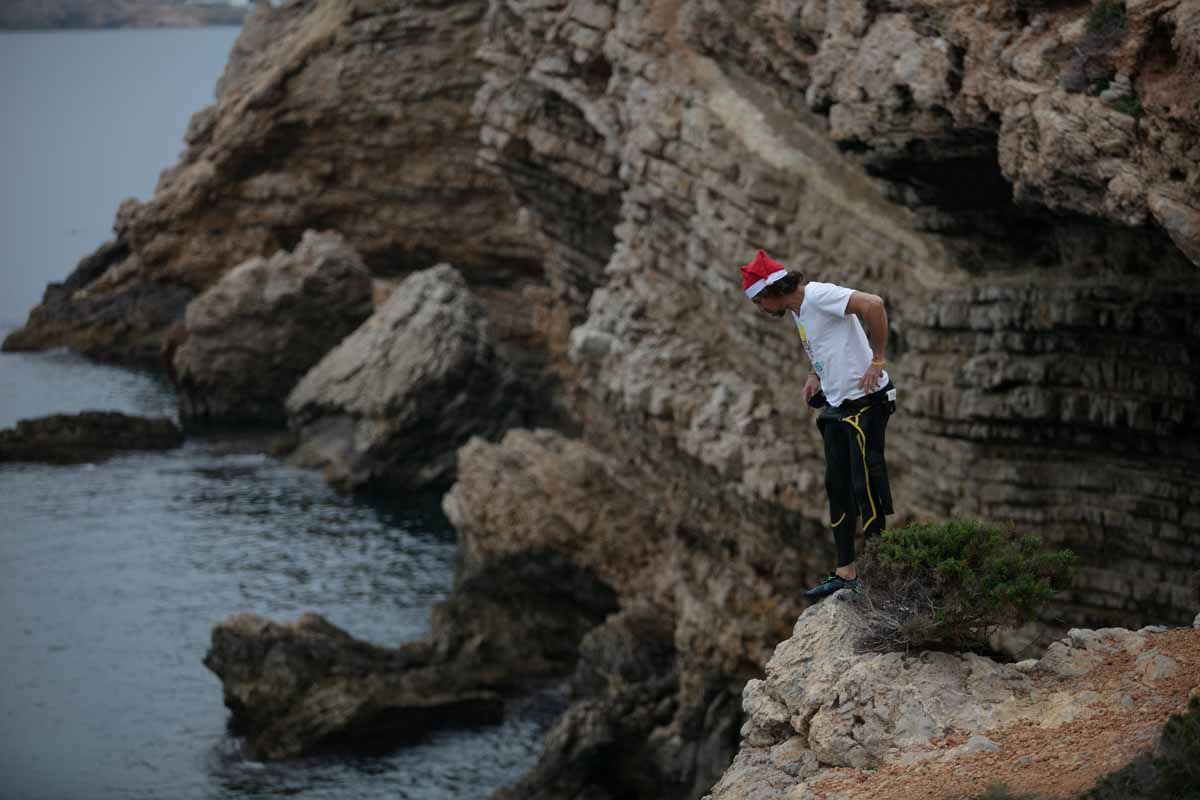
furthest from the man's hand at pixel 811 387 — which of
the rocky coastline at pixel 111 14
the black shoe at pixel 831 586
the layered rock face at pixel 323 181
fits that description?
the rocky coastline at pixel 111 14

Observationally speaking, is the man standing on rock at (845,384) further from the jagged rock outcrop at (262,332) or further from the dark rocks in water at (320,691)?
the jagged rock outcrop at (262,332)

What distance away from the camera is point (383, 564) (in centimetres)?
4178

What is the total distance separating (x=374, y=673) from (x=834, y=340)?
19.7m

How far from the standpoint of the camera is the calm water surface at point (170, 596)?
30688mm

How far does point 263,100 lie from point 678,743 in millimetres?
37021

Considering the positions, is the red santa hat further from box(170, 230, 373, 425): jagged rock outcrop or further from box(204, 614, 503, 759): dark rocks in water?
box(170, 230, 373, 425): jagged rock outcrop

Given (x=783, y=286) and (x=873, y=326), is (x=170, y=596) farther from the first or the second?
(x=873, y=326)

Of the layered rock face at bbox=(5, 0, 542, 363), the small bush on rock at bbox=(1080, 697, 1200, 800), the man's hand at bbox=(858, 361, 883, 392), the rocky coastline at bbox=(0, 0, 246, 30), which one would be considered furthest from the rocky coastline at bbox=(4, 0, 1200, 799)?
the rocky coastline at bbox=(0, 0, 246, 30)

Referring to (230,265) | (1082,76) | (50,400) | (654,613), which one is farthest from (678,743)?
(230,265)

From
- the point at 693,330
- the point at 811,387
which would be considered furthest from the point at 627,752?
the point at 811,387

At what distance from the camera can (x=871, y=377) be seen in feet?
47.2

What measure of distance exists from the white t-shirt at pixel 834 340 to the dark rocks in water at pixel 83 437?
39.1m

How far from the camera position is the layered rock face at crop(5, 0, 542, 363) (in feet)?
187

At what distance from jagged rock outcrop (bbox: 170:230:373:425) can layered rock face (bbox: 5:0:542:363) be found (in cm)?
605
